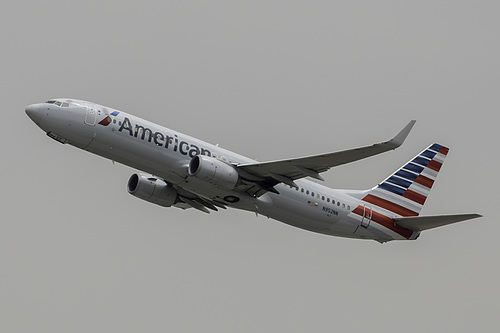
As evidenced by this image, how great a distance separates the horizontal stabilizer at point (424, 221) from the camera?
49053mm

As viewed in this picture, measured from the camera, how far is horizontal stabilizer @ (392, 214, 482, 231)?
49053 millimetres

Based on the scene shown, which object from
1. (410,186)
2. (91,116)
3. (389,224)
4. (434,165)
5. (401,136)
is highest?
(91,116)

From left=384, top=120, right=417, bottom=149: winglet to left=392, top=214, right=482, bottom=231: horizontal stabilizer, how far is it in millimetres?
9640

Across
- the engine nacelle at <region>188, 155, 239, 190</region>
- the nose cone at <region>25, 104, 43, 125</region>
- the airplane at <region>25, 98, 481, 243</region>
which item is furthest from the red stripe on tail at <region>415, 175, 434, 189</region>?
the nose cone at <region>25, 104, 43, 125</region>

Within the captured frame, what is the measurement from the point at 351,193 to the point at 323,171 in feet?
25.7

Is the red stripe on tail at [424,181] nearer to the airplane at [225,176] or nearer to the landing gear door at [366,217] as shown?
the airplane at [225,176]

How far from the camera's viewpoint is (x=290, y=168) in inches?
1805

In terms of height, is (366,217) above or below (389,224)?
above

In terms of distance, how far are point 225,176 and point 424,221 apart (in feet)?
44.0

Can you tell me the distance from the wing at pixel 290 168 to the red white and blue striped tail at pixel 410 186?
27.7ft

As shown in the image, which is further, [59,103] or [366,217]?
[366,217]

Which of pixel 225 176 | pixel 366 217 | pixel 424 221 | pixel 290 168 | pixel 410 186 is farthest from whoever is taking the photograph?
pixel 410 186

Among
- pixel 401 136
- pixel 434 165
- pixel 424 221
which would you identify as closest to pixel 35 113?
pixel 401 136

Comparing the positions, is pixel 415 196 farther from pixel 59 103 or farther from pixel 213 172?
pixel 59 103
